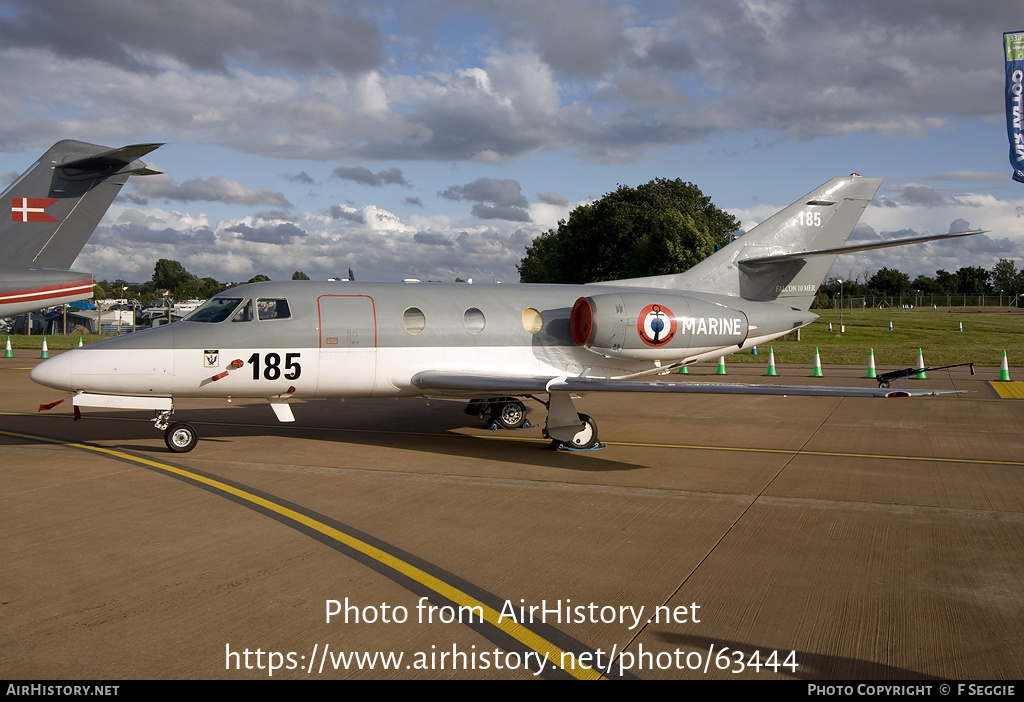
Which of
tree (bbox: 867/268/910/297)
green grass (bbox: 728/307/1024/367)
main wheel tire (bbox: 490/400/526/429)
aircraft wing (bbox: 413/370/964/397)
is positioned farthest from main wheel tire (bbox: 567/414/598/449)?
tree (bbox: 867/268/910/297)

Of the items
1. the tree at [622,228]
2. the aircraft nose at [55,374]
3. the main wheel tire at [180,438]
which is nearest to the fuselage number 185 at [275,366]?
the main wheel tire at [180,438]

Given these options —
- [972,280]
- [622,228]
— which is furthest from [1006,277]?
[622,228]

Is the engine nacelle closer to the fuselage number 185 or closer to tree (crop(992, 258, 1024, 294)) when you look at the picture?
the fuselage number 185

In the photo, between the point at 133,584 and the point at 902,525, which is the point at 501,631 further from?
the point at 902,525

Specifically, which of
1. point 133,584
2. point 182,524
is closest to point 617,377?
point 182,524

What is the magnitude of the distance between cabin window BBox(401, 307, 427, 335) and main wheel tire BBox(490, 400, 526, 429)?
273 centimetres

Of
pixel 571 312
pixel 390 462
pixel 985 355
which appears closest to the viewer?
pixel 390 462

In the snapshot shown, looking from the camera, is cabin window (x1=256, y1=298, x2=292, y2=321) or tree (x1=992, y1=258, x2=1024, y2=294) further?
tree (x1=992, y1=258, x2=1024, y2=294)

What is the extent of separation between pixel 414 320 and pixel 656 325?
4251 millimetres

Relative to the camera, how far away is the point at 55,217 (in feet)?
42.3

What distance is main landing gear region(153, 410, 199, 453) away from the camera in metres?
11.4

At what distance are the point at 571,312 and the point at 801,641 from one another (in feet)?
28.7

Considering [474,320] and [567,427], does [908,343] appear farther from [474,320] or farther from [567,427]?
[474,320]

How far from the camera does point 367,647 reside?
485 cm
